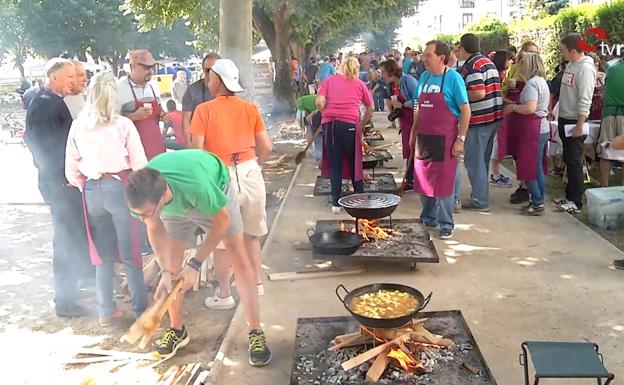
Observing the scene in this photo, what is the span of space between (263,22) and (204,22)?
5866 millimetres

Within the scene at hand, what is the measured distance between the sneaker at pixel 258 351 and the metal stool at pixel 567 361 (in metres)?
1.63

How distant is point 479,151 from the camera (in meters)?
6.61

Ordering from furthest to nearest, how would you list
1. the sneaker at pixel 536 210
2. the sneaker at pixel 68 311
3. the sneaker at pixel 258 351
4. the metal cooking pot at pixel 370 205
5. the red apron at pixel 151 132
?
1. the sneaker at pixel 536 210
2. the red apron at pixel 151 132
3. the metal cooking pot at pixel 370 205
4. the sneaker at pixel 68 311
5. the sneaker at pixel 258 351

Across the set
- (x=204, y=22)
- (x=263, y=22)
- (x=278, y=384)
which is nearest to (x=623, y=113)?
(x=278, y=384)

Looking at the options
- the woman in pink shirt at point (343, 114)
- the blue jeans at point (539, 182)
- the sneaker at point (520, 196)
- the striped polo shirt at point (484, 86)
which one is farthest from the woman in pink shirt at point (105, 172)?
the sneaker at point (520, 196)

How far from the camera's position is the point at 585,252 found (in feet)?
18.1

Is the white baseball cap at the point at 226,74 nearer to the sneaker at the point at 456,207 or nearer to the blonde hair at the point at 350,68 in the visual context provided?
the blonde hair at the point at 350,68

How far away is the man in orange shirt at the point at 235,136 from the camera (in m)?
4.16

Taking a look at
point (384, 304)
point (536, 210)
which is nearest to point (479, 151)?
point (536, 210)

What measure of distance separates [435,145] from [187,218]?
2.94 metres

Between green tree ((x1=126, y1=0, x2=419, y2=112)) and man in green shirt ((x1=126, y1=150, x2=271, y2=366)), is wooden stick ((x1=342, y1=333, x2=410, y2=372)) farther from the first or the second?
green tree ((x1=126, y1=0, x2=419, y2=112))

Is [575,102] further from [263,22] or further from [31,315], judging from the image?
[263,22]

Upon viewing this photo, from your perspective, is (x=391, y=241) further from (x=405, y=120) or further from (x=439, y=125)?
(x=405, y=120)

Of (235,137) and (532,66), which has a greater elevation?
(532,66)
